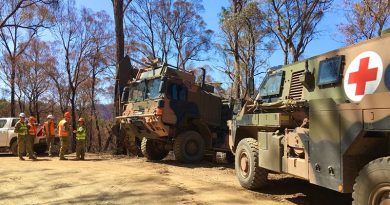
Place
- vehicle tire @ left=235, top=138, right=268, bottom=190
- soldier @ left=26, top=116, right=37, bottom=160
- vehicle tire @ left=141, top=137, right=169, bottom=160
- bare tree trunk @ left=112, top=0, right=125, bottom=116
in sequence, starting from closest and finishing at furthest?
vehicle tire @ left=235, top=138, right=268, bottom=190 < vehicle tire @ left=141, top=137, right=169, bottom=160 < soldier @ left=26, top=116, right=37, bottom=160 < bare tree trunk @ left=112, top=0, right=125, bottom=116

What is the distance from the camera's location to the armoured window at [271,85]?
29.7ft

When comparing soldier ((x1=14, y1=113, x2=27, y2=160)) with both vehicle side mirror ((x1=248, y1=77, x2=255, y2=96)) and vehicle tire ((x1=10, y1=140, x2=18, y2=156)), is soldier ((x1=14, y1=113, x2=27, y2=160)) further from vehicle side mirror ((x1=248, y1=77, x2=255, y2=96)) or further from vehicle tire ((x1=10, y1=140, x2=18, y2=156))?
vehicle side mirror ((x1=248, y1=77, x2=255, y2=96))

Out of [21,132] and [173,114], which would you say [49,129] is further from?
[173,114]

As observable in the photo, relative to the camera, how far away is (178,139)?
1451 cm

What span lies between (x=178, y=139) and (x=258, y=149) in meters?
5.88

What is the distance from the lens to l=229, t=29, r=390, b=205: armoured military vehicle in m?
5.38

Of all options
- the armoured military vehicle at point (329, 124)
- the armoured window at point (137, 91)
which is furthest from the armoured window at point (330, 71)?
the armoured window at point (137, 91)

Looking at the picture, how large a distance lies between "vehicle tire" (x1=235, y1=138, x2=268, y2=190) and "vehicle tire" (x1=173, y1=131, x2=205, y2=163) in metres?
5.00

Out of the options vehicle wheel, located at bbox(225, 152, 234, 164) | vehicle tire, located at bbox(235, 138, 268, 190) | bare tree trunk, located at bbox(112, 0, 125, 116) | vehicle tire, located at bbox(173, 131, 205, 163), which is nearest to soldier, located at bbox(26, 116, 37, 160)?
bare tree trunk, located at bbox(112, 0, 125, 116)

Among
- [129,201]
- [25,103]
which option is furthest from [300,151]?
[25,103]

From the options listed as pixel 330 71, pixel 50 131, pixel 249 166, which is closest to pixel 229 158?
pixel 249 166

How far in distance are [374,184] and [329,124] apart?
112 cm

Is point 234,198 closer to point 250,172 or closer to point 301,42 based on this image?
point 250,172

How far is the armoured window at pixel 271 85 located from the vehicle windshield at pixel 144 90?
5.02 metres
